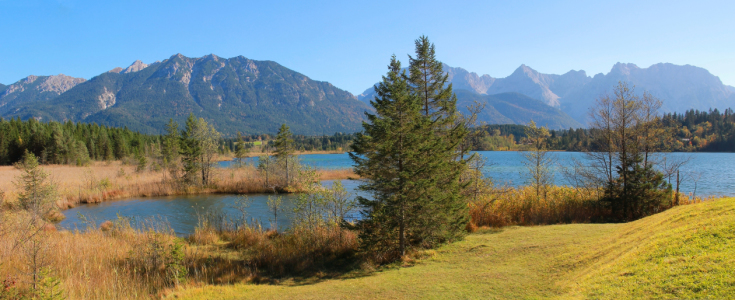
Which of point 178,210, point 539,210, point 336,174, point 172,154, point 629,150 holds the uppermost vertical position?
point 172,154

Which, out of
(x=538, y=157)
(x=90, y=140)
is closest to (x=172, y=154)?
(x=90, y=140)

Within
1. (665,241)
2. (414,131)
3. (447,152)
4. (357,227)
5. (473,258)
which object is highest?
(414,131)

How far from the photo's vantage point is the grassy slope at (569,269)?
15.0 feet

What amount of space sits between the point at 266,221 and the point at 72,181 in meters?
27.5

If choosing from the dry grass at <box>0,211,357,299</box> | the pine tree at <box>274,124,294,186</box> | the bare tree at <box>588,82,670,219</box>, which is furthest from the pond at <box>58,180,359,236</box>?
the bare tree at <box>588,82,670,219</box>

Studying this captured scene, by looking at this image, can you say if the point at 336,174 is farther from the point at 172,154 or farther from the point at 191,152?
the point at 172,154

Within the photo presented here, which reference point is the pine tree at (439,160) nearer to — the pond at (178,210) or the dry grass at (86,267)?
the dry grass at (86,267)

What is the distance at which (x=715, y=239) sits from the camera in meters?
5.35

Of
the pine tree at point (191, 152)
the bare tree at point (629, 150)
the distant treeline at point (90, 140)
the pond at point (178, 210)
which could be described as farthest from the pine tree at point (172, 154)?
the bare tree at point (629, 150)

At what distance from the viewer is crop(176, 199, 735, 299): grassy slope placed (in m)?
4.58

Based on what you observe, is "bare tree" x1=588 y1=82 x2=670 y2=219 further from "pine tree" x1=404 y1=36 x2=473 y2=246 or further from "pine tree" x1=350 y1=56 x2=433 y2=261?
"pine tree" x1=350 y1=56 x2=433 y2=261

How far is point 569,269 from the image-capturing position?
696 cm

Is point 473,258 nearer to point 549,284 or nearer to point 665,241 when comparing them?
point 549,284

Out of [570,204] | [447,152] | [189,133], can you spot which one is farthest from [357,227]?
[189,133]
